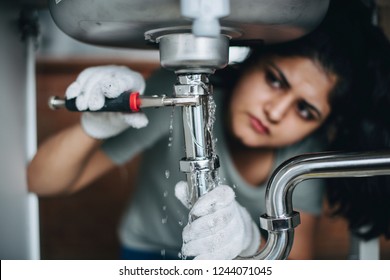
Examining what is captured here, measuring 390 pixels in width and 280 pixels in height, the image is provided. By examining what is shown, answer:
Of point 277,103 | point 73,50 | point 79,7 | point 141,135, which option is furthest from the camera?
point 73,50

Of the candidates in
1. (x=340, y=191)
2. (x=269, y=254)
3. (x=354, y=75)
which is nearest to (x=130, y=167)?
(x=340, y=191)

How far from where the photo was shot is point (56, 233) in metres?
1.55

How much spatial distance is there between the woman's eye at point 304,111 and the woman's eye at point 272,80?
0.17 feet

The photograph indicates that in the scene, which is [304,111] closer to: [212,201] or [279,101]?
[279,101]

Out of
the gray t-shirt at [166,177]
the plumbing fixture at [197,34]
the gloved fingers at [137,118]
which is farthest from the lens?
the gray t-shirt at [166,177]

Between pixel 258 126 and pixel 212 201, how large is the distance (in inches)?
12.1

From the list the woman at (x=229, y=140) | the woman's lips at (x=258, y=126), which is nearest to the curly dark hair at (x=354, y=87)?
the woman at (x=229, y=140)

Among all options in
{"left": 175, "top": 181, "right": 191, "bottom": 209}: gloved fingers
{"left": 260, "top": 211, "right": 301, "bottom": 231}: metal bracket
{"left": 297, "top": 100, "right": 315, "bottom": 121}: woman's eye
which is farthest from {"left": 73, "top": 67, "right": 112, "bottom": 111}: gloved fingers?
{"left": 297, "top": 100, "right": 315, "bottom": 121}: woman's eye

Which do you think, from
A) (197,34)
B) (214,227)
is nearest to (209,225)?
(214,227)

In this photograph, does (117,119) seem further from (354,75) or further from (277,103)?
(354,75)

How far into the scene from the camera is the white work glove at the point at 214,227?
22.3 inches

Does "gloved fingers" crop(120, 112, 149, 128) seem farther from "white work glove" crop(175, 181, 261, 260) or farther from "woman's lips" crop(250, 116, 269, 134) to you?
"woman's lips" crop(250, 116, 269, 134)

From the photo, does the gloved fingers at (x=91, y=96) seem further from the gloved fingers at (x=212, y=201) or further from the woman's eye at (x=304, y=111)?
the woman's eye at (x=304, y=111)

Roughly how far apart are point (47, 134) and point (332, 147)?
2.64ft
